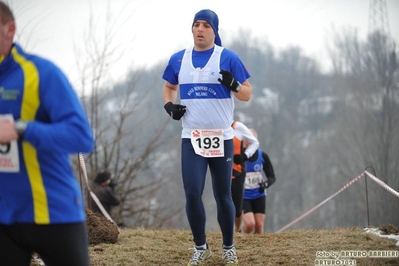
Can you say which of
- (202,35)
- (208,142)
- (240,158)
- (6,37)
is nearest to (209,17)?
(202,35)

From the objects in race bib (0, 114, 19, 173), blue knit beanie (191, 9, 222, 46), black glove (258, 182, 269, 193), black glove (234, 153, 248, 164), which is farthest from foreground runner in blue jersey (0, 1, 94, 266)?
black glove (258, 182, 269, 193)

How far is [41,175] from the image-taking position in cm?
358

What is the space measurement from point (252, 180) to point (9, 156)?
8.10 meters

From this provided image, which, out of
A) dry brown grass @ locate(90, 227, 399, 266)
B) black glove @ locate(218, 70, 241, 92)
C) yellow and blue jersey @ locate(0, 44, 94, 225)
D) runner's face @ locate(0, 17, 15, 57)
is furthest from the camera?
dry brown grass @ locate(90, 227, 399, 266)

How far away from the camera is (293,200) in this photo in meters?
66.0

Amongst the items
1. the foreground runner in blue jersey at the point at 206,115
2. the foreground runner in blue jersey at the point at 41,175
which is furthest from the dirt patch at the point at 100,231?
the foreground runner in blue jersey at the point at 41,175

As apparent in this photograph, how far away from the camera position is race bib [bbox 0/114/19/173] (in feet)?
11.7

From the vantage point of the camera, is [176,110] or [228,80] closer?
[228,80]

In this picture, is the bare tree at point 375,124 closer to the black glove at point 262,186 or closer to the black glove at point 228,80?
the black glove at point 262,186

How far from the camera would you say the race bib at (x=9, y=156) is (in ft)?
11.7

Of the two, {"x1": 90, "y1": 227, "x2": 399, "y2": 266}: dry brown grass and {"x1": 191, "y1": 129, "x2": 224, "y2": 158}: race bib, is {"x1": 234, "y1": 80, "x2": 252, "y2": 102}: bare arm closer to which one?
{"x1": 191, "y1": 129, "x2": 224, "y2": 158}: race bib

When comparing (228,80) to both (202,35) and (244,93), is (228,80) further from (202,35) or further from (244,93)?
(202,35)

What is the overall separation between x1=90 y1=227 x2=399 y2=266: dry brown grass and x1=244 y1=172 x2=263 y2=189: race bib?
240 cm

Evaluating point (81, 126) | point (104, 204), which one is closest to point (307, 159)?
point (104, 204)
